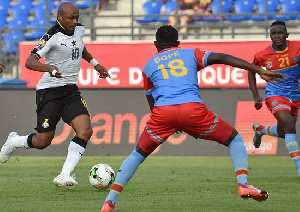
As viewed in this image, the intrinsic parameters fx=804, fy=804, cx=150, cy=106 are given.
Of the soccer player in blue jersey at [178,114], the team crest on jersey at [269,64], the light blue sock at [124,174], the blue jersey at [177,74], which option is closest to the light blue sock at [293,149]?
the team crest on jersey at [269,64]

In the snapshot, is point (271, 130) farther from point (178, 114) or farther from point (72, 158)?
point (178, 114)

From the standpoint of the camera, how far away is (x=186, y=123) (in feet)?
25.3

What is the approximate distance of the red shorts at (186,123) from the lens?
7.70 m

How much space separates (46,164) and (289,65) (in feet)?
17.1

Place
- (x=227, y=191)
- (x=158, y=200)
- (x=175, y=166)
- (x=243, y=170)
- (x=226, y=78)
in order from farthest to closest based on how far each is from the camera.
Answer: (x=226, y=78) → (x=175, y=166) → (x=227, y=191) → (x=158, y=200) → (x=243, y=170)

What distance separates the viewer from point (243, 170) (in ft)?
25.2

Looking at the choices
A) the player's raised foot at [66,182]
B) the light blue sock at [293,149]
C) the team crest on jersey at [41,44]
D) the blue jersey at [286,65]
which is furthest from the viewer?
the blue jersey at [286,65]

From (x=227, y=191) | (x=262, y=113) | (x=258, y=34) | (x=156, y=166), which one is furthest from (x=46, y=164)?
(x=258, y=34)

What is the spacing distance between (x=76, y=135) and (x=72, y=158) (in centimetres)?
36

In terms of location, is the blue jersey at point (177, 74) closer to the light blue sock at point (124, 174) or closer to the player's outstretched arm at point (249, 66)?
the player's outstretched arm at point (249, 66)

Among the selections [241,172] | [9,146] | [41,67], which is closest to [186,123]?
[241,172]

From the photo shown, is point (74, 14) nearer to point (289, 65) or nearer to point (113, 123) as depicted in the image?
point (289, 65)

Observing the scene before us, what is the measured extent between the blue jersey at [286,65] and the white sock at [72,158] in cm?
335

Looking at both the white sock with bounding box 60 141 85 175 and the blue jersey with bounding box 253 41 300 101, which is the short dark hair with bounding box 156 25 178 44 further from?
the blue jersey with bounding box 253 41 300 101
